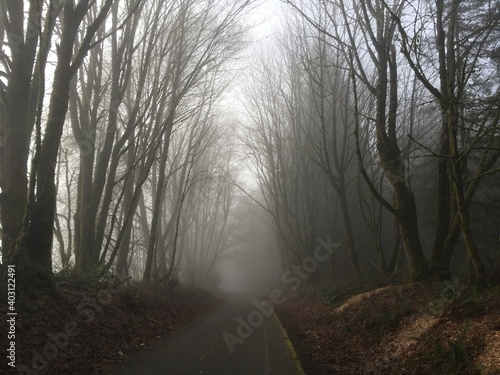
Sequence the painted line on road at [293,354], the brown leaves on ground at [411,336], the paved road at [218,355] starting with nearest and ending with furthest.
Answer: the brown leaves on ground at [411,336]
the paved road at [218,355]
the painted line on road at [293,354]

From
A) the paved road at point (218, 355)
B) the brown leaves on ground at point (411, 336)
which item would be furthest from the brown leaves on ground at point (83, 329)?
the brown leaves on ground at point (411, 336)

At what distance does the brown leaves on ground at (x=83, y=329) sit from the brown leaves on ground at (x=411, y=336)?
307 centimetres

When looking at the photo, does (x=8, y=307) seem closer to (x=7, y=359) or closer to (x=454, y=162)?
(x=7, y=359)

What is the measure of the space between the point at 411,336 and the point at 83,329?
17.3 ft

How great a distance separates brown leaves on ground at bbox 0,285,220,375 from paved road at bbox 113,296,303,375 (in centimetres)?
40

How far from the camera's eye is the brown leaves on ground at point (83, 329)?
18.9 feet

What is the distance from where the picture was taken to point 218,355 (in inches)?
288

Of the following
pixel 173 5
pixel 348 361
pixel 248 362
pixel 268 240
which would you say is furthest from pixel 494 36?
pixel 268 240

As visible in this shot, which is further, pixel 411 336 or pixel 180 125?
pixel 180 125

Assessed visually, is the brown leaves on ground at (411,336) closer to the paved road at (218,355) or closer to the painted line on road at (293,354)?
the painted line on road at (293,354)

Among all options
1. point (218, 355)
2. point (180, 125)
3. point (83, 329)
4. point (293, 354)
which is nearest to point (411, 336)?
point (293, 354)

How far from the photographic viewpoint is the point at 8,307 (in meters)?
6.14

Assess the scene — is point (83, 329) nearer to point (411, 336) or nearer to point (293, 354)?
point (293, 354)

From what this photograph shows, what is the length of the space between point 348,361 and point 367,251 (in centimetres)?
2314
